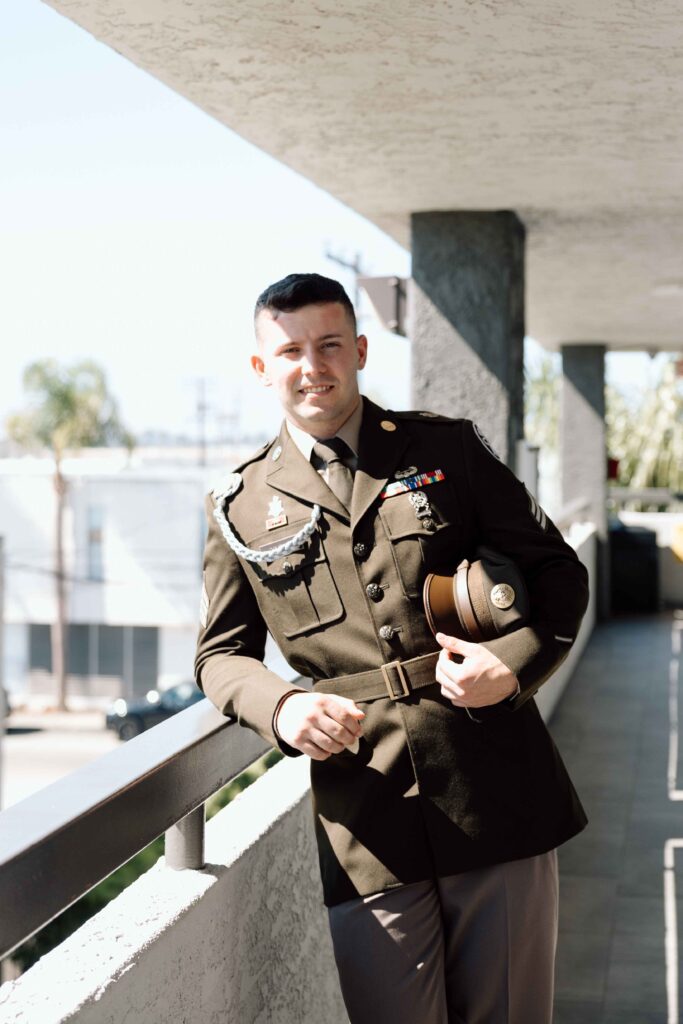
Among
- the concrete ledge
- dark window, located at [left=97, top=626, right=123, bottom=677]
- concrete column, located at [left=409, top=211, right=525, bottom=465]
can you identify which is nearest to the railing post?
the concrete ledge

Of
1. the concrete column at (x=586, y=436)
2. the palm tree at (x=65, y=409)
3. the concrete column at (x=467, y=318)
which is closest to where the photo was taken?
the concrete column at (x=467, y=318)

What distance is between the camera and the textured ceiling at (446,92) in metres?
2.32

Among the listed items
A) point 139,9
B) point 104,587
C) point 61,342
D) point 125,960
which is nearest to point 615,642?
point 139,9

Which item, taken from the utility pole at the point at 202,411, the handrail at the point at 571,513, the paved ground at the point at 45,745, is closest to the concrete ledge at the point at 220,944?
the handrail at the point at 571,513

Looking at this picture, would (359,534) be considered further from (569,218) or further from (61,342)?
(61,342)

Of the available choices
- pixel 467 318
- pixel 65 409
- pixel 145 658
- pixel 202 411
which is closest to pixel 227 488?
pixel 467 318

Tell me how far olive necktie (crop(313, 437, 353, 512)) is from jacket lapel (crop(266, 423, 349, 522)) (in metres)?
0.02

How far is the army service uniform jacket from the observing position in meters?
1.68

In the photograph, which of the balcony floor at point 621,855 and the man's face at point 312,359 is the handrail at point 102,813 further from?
the balcony floor at point 621,855

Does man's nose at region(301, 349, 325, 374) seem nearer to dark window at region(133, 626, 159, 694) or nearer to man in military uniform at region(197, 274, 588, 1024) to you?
man in military uniform at region(197, 274, 588, 1024)

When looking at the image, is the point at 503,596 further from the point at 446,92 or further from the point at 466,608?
the point at 446,92

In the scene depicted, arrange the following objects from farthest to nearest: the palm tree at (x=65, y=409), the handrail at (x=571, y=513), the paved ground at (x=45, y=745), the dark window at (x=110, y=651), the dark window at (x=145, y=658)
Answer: the palm tree at (x=65, y=409), the dark window at (x=110, y=651), the dark window at (x=145, y=658), the paved ground at (x=45, y=745), the handrail at (x=571, y=513)

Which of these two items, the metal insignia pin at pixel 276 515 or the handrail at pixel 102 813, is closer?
the handrail at pixel 102 813

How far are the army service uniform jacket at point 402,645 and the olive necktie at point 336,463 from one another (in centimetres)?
3
